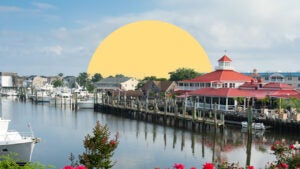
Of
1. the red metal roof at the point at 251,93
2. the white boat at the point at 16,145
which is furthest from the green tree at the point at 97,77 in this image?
the white boat at the point at 16,145

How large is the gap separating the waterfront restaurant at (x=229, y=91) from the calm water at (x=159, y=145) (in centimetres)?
696

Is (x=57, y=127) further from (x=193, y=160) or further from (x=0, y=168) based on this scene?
(x=0, y=168)

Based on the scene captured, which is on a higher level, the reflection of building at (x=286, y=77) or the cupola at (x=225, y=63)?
the cupola at (x=225, y=63)

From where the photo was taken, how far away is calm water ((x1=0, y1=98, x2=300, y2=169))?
30.1 meters

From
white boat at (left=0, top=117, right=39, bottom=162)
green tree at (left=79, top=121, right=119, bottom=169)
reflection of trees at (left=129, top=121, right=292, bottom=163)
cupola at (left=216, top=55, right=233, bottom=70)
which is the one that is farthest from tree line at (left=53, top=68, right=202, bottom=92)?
green tree at (left=79, top=121, right=119, bottom=169)

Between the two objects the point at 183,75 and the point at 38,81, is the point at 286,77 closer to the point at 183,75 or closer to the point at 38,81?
the point at 183,75

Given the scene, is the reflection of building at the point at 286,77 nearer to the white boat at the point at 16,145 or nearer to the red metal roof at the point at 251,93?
the red metal roof at the point at 251,93

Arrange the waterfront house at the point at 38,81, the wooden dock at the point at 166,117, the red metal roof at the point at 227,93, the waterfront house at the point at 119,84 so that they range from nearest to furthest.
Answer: the wooden dock at the point at 166,117, the red metal roof at the point at 227,93, the waterfront house at the point at 119,84, the waterfront house at the point at 38,81

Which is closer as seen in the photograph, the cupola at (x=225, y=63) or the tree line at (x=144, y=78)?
the cupola at (x=225, y=63)

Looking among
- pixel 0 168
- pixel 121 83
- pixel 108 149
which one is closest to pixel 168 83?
pixel 121 83

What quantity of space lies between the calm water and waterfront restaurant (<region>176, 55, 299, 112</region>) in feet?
22.8

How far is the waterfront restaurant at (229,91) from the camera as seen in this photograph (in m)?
53.0

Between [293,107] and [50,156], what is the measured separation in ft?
104

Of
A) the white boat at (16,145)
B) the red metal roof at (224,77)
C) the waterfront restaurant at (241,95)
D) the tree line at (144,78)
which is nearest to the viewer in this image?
the white boat at (16,145)
